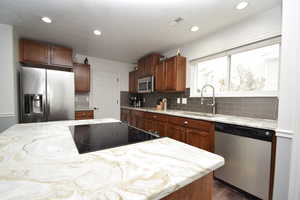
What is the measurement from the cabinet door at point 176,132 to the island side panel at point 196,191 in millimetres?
1523

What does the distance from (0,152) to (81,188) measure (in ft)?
1.99

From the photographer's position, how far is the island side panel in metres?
0.53

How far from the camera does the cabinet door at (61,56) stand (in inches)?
107

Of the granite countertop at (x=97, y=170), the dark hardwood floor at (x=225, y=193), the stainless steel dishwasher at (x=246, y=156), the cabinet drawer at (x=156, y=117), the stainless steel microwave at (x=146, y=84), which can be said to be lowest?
the dark hardwood floor at (x=225, y=193)

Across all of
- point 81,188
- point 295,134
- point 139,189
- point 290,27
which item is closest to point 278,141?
point 295,134

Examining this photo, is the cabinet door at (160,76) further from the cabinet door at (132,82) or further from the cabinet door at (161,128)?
the cabinet door at (132,82)

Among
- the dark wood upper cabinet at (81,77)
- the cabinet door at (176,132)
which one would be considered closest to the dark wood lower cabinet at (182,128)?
the cabinet door at (176,132)

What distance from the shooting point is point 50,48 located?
269 cm

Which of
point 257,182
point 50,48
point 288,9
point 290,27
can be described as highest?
point 50,48

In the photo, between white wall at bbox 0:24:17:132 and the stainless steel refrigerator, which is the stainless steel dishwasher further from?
white wall at bbox 0:24:17:132

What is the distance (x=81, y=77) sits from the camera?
330 centimetres

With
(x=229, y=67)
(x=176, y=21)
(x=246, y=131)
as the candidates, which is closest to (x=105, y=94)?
(x=176, y=21)

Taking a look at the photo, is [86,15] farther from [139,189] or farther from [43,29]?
[139,189]

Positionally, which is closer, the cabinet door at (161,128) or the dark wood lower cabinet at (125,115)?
the cabinet door at (161,128)
